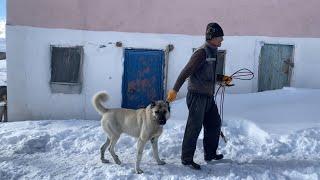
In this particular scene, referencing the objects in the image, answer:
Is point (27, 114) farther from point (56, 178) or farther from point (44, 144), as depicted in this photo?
point (56, 178)

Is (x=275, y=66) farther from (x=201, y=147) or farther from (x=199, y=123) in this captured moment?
(x=199, y=123)

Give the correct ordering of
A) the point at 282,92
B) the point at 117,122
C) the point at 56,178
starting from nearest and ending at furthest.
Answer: the point at 56,178
the point at 117,122
the point at 282,92

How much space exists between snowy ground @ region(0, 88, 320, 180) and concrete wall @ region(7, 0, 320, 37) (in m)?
1.64

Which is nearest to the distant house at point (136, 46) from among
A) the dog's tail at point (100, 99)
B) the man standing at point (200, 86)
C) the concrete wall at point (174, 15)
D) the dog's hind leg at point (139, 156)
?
the concrete wall at point (174, 15)

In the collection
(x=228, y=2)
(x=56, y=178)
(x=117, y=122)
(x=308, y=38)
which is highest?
(x=228, y=2)

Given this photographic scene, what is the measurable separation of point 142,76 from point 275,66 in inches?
123

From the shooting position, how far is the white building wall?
33.9 feet

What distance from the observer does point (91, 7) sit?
34.2 feet

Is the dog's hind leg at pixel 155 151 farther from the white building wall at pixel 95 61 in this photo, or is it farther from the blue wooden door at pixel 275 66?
the blue wooden door at pixel 275 66

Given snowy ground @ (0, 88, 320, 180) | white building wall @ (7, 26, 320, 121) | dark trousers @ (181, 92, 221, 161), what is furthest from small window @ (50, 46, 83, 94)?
dark trousers @ (181, 92, 221, 161)

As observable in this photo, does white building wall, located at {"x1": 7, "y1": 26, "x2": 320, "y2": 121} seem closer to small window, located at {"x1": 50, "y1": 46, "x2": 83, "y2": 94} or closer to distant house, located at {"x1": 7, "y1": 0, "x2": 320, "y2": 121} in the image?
distant house, located at {"x1": 7, "y1": 0, "x2": 320, "y2": 121}

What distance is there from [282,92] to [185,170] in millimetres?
4373

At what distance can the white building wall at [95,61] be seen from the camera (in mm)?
10328

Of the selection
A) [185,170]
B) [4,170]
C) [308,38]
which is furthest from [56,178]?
[308,38]
